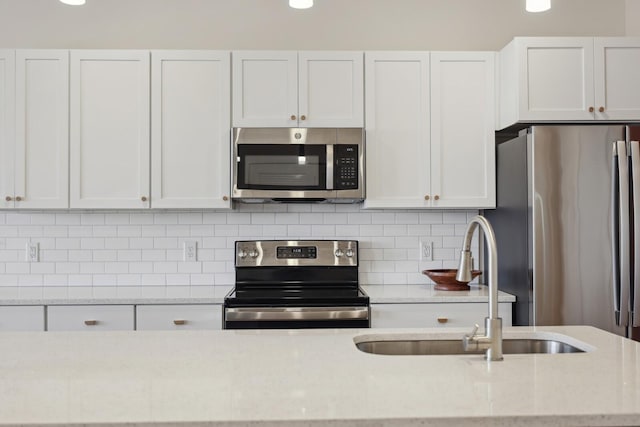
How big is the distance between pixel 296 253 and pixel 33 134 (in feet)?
5.41

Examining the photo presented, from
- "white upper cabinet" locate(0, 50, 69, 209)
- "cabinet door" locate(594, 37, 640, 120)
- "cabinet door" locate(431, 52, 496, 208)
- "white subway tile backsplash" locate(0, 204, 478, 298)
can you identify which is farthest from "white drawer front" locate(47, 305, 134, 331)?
"cabinet door" locate(594, 37, 640, 120)

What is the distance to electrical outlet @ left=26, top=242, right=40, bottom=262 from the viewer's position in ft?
11.3

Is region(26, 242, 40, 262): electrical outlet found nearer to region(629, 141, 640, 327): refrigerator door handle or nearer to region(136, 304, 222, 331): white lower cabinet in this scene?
region(136, 304, 222, 331): white lower cabinet

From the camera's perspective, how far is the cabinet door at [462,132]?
Result: 10.5 ft

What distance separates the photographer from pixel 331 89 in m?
3.18

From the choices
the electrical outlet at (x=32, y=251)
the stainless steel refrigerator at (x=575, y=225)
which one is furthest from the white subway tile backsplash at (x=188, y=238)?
the stainless steel refrigerator at (x=575, y=225)

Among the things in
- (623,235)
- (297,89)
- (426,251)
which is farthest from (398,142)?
(623,235)

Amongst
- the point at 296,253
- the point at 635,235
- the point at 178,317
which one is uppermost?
the point at 635,235

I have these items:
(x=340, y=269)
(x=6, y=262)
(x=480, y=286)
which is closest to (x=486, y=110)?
(x=480, y=286)

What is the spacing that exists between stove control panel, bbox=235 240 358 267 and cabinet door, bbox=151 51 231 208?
364 mm

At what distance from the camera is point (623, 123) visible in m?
3.10

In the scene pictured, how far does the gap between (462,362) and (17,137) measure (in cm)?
278

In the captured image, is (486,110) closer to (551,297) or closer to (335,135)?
(335,135)

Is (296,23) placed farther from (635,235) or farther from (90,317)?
(635,235)
